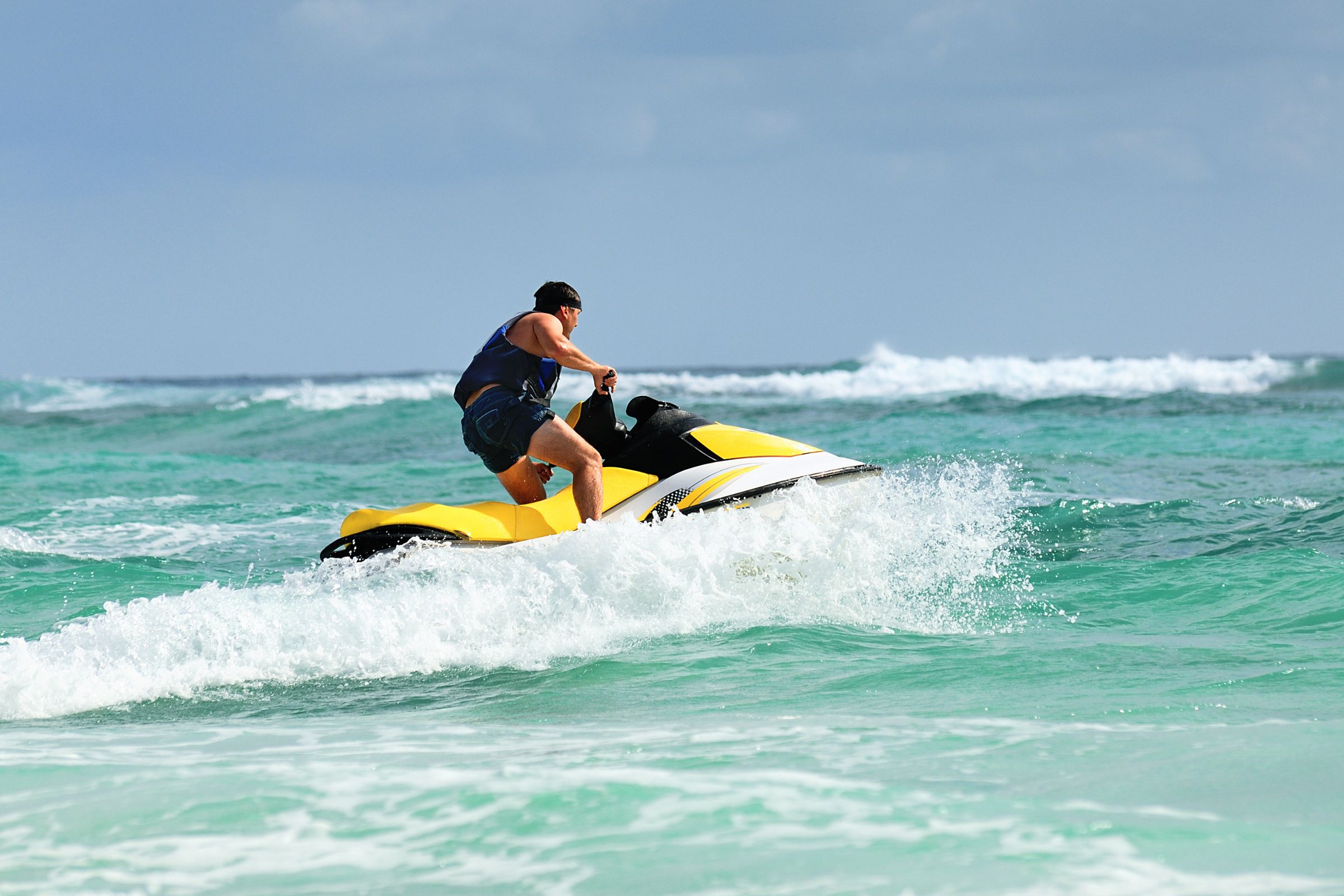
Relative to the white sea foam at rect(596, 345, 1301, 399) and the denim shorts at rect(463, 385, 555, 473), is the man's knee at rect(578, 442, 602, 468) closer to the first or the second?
the denim shorts at rect(463, 385, 555, 473)

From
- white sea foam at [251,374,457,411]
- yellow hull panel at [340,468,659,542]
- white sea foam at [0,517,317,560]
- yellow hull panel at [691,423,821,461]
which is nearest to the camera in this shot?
yellow hull panel at [340,468,659,542]

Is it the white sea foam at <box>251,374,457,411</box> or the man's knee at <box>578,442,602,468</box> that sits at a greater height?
the white sea foam at <box>251,374,457,411</box>

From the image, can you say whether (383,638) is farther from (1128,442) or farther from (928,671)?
(1128,442)

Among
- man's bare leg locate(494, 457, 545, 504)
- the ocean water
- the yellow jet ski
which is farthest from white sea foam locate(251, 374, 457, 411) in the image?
the yellow jet ski

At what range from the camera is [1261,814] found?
286cm

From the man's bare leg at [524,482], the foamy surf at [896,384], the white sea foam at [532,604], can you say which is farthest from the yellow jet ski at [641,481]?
the foamy surf at [896,384]

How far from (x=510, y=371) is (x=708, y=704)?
2.23 metres

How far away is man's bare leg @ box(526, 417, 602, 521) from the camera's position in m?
5.43

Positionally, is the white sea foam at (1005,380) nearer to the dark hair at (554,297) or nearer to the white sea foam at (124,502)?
the white sea foam at (124,502)

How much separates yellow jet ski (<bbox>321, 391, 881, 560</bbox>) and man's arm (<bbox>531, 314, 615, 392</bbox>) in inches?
10.7

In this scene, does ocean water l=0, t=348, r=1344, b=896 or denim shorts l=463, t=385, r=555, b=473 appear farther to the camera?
denim shorts l=463, t=385, r=555, b=473

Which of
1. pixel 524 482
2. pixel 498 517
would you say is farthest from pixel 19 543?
pixel 498 517

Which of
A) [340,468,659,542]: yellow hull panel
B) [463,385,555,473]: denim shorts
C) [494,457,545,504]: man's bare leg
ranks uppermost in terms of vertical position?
[463,385,555,473]: denim shorts

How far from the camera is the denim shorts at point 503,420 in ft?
18.1
